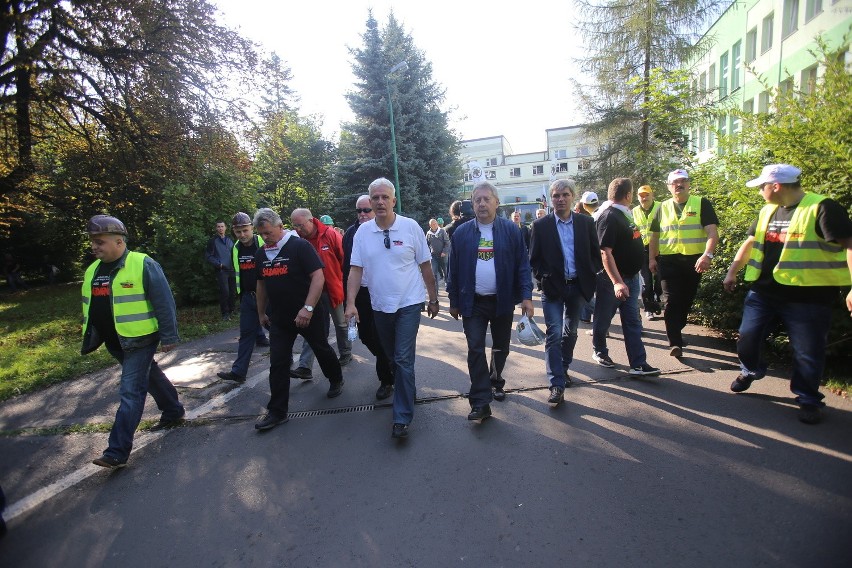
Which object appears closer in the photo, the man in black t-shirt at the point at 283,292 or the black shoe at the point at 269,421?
the black shoe at the point at 269,421

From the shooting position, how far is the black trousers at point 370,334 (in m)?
4.85

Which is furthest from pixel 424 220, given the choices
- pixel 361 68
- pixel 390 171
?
pixel 361 68

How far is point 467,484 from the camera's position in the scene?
2.98 meters

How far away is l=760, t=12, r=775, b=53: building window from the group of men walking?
1900 centimetres

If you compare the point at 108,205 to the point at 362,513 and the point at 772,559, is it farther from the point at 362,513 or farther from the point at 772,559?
the point at 772,559

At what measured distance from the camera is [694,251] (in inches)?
192

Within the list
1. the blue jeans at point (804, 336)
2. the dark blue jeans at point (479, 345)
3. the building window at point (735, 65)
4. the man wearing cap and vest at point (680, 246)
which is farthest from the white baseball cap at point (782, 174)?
the building window at point (735, 65)

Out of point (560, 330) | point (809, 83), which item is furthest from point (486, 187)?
point (809, 83)

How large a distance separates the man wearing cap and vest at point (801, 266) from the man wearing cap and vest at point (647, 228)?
1.32 m

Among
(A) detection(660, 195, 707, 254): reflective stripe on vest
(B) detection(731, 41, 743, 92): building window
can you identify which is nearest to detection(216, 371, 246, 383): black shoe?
(A) detection(660, 195, 707, 254): reflective stripe on vest

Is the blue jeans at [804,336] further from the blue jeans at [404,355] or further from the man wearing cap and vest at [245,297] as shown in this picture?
the man wearing cap and vest at [245,297]

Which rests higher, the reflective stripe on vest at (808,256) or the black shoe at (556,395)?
the reflective stripe on vest at (808,256)

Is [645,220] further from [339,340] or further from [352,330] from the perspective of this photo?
[339,340]

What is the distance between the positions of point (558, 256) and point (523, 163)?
2561 inches
